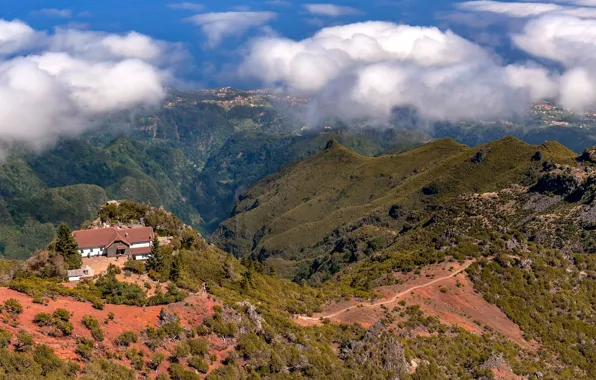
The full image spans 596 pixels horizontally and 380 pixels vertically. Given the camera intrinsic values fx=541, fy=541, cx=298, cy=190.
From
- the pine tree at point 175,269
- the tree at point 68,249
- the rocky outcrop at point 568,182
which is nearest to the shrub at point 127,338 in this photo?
the pine tree at point 175,269

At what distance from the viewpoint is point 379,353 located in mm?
69688

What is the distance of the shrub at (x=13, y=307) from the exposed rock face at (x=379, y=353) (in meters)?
38.0

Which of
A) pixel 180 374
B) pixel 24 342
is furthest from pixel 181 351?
pixel 24 342

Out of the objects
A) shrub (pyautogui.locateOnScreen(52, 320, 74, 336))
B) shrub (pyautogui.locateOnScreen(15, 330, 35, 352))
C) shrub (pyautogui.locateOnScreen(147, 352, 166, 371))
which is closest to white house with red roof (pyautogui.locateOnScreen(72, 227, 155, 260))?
shrub (pyautogui.locateOnScreen(52, 320, 74, 336))

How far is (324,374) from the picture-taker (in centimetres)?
6184

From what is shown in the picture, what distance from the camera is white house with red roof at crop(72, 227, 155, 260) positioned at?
3662 inches

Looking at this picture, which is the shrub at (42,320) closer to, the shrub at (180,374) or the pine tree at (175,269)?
the shrub at (180,374)

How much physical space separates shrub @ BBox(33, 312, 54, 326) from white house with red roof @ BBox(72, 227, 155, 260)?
3943 cm

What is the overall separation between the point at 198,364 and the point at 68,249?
41108 millimetres

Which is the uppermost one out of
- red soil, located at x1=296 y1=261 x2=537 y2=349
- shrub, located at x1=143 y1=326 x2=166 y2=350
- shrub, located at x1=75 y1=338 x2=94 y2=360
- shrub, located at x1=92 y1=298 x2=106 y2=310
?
shrub, located at x1=75 y1=338 x2=94 y2=360

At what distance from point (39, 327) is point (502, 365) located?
62.4 m

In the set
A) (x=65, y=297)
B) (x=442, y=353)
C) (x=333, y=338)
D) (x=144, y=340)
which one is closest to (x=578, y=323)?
(x=442, y=353)

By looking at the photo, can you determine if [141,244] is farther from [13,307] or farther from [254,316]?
[13,307]

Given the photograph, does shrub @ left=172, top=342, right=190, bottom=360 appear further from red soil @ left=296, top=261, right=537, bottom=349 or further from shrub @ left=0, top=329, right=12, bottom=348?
red soil @ left=296, top=261, right=537, bottom=349
